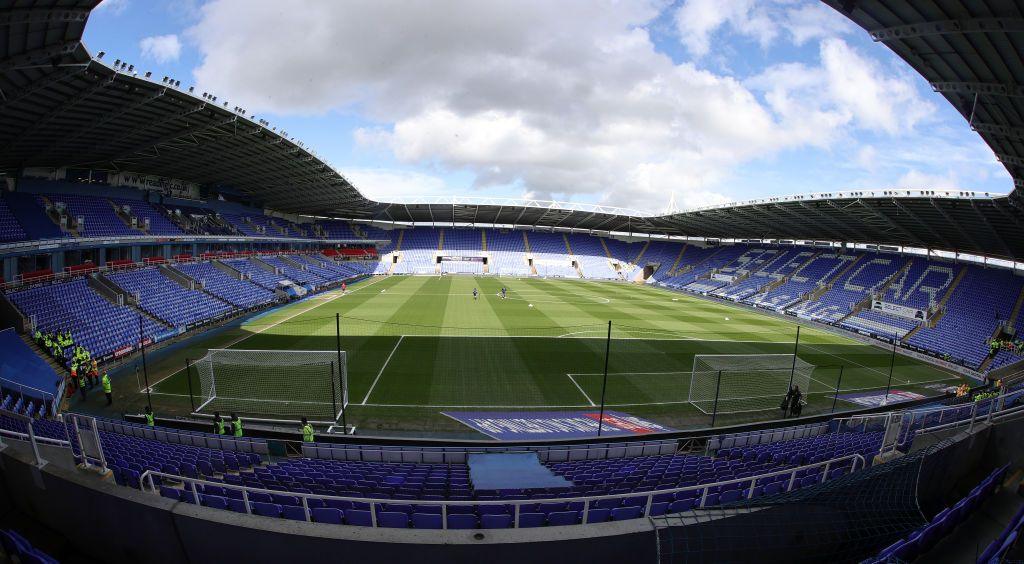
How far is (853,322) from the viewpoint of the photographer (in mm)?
37750

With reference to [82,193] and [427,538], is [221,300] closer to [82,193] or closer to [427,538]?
[82,193]

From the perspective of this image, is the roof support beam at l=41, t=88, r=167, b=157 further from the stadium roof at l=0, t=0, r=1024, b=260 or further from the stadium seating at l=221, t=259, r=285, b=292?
the stadium seating at l=221, t=259, r=285, b=292

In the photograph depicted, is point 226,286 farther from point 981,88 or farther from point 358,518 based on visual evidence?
point 981,88

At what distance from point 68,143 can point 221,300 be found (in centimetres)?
1271

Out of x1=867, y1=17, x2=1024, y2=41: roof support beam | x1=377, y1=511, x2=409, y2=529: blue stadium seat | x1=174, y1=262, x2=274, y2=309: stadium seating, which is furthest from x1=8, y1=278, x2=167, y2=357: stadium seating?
x1=867, y1=17, x2=1024, y2=41: roof support beam

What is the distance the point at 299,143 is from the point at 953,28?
3524 cm

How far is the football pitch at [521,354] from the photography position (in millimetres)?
17188

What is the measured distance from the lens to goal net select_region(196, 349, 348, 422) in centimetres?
1570

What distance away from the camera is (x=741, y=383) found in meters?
20.4

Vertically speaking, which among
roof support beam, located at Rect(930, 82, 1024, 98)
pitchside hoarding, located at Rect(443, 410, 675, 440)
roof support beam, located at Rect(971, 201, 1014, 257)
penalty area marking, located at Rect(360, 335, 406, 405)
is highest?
roof support beam, located at Rect(930, 82, 1024, 98)

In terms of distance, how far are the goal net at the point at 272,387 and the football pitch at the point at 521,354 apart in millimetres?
344

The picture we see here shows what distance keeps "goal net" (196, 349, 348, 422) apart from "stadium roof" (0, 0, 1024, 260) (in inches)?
465

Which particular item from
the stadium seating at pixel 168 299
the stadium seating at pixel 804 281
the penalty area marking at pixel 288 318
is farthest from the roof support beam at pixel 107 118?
the stadium seating at pixel 804 281

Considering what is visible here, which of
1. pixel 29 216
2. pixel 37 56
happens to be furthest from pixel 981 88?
pixel 29 216
